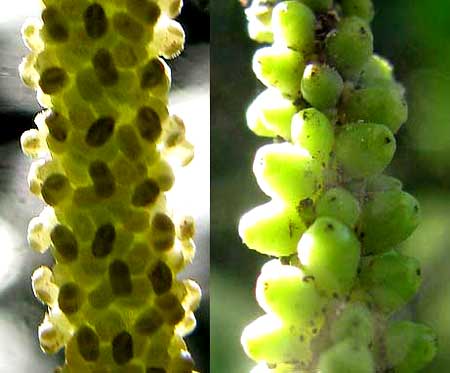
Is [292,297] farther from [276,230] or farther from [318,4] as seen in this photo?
[318,4]

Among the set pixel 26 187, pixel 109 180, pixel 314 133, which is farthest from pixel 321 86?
pixel 26 187

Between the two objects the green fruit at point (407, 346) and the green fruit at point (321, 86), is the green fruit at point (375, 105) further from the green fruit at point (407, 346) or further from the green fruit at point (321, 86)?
the green fruit at point (407, 346)

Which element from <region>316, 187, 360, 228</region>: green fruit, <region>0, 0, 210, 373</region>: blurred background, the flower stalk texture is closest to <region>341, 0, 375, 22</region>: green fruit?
the flower stalk texture

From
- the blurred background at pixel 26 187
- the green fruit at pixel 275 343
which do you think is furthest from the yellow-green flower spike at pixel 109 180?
the blurred background at pixel 26 187

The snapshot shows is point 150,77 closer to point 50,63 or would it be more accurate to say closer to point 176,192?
point 50,63

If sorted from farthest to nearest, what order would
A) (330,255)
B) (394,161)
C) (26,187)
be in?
(394,161) < (26,187) < (330,255)
